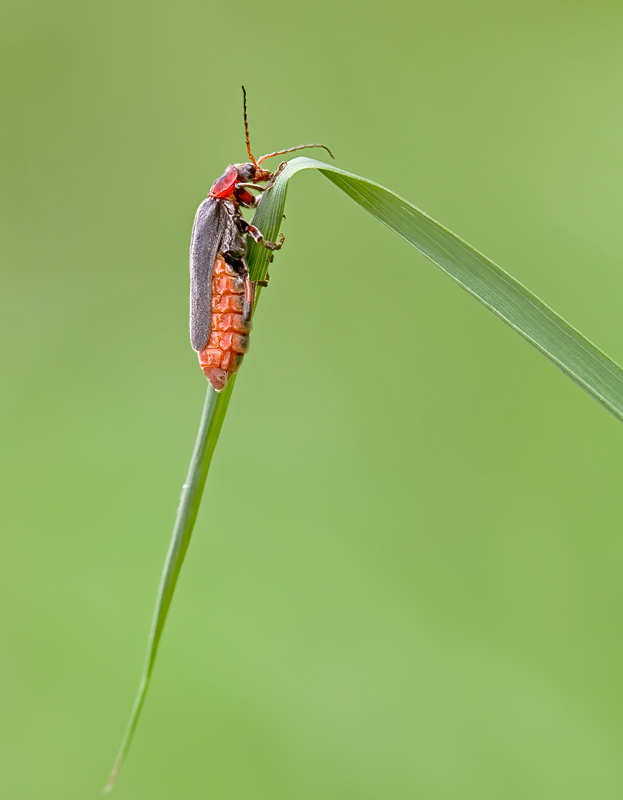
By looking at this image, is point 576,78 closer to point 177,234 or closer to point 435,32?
point 435,32

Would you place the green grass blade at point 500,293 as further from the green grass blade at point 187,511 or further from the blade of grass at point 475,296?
the green grass blade at point 187,511

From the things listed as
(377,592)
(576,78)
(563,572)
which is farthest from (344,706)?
(576,78)

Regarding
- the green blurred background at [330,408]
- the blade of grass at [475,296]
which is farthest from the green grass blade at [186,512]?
the green blurred background at [330,408]

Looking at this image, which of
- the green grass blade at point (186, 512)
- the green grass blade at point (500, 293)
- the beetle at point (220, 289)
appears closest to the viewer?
the green grass blade at point (500, 293)

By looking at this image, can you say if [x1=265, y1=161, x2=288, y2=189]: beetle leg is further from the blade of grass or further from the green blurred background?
the green blurred background

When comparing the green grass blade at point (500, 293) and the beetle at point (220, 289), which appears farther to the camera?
the beetle at point (220, 289)

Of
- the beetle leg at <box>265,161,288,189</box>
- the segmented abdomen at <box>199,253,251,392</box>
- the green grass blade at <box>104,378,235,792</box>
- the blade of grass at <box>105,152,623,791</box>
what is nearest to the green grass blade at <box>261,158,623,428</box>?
the blade of grass at <box>105,152,623,791</box>

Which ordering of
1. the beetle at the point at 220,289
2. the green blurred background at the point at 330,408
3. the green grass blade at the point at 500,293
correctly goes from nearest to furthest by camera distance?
1. the green grass blade at the point at 500,293
2. the beetle at the point at 220,289
3. the green blurred background at the point at 330,408

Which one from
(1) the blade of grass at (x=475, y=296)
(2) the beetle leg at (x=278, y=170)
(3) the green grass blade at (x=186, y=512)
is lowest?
(3) the green grass blade at (x=186, y=512)
